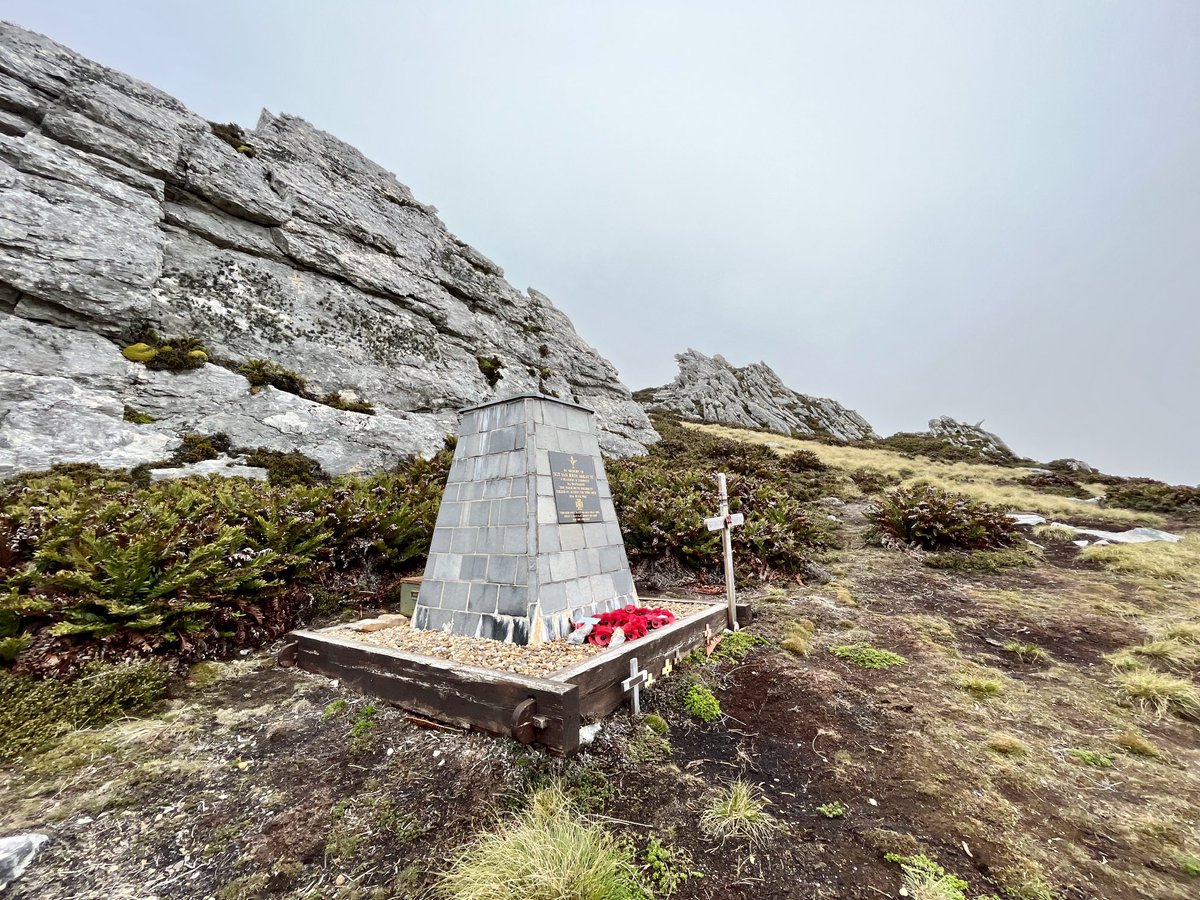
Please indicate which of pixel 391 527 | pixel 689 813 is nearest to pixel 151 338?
pixel 391 527

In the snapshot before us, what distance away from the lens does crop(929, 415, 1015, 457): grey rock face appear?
3437 centimetres

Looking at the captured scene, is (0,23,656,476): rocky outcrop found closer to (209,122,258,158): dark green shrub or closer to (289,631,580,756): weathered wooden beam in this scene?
(209,122,258,158): dark green shrub

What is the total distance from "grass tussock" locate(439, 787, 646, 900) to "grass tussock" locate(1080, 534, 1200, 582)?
1278 centimetres

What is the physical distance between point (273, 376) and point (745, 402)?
4381 centimetres

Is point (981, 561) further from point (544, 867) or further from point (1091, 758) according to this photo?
point (544, 867)

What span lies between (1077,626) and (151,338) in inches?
800

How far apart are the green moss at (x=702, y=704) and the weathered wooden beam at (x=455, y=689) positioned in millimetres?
1681

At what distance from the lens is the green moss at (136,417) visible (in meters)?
10.1

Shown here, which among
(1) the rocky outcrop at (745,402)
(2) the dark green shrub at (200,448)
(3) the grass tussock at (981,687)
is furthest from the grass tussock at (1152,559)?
(1) the rocky outcrop at (745,402)

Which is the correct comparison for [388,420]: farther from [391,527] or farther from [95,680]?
[95,680]

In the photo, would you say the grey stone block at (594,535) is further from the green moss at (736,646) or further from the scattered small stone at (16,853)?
the scattered small stone at (16,853)

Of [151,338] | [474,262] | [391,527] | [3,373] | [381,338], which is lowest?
[391,527]

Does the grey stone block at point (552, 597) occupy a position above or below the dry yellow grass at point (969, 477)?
below

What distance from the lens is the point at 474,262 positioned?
23.5 meters
